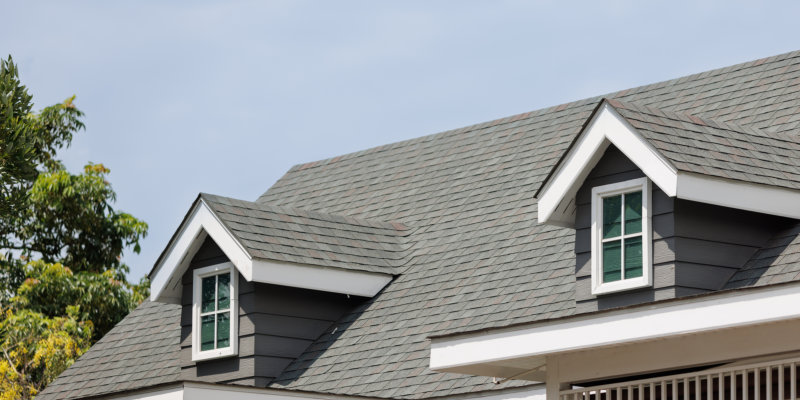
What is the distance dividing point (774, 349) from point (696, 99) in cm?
678

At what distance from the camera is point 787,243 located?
39.3 ft

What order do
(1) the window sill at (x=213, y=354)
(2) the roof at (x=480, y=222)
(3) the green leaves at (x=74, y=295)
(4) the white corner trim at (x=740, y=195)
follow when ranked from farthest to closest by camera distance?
(3) the green leaves at (x=74, y=295)
(1) the window sill at (x=213, y=354)
(2) the roof at (x=480, y=222)
(4) the white corner trim at (x=740, y=195)

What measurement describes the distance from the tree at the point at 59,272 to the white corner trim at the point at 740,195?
1447cm

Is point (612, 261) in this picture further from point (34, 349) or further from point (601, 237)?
point (34, 349)

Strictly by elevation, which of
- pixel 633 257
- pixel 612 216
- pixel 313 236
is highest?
pixel 313 236

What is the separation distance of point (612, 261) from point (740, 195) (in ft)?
4.05

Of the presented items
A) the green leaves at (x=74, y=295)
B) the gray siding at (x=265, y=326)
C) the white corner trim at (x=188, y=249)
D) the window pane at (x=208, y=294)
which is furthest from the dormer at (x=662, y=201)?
the green leaves at (x=74, y=295)

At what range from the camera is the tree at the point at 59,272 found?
26141 mm

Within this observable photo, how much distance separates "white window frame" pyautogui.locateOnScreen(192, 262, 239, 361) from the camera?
1597 centimetres

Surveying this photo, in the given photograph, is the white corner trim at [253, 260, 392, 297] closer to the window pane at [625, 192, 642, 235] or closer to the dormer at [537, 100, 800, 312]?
the dormer at [537, 100, 800, 312]

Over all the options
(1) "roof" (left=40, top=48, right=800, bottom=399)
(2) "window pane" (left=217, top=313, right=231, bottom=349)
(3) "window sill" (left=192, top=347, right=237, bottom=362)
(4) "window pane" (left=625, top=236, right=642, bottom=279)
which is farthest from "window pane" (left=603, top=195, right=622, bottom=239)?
(2) "window pane" (left=217, top=313, right=231, bottom=349)

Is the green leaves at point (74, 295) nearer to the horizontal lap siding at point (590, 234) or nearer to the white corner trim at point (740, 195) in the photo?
the horizontal lap siding at point (590, 234)

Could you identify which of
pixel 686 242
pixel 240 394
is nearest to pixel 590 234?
pixel 686 242

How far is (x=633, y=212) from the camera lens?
40.2 feet
